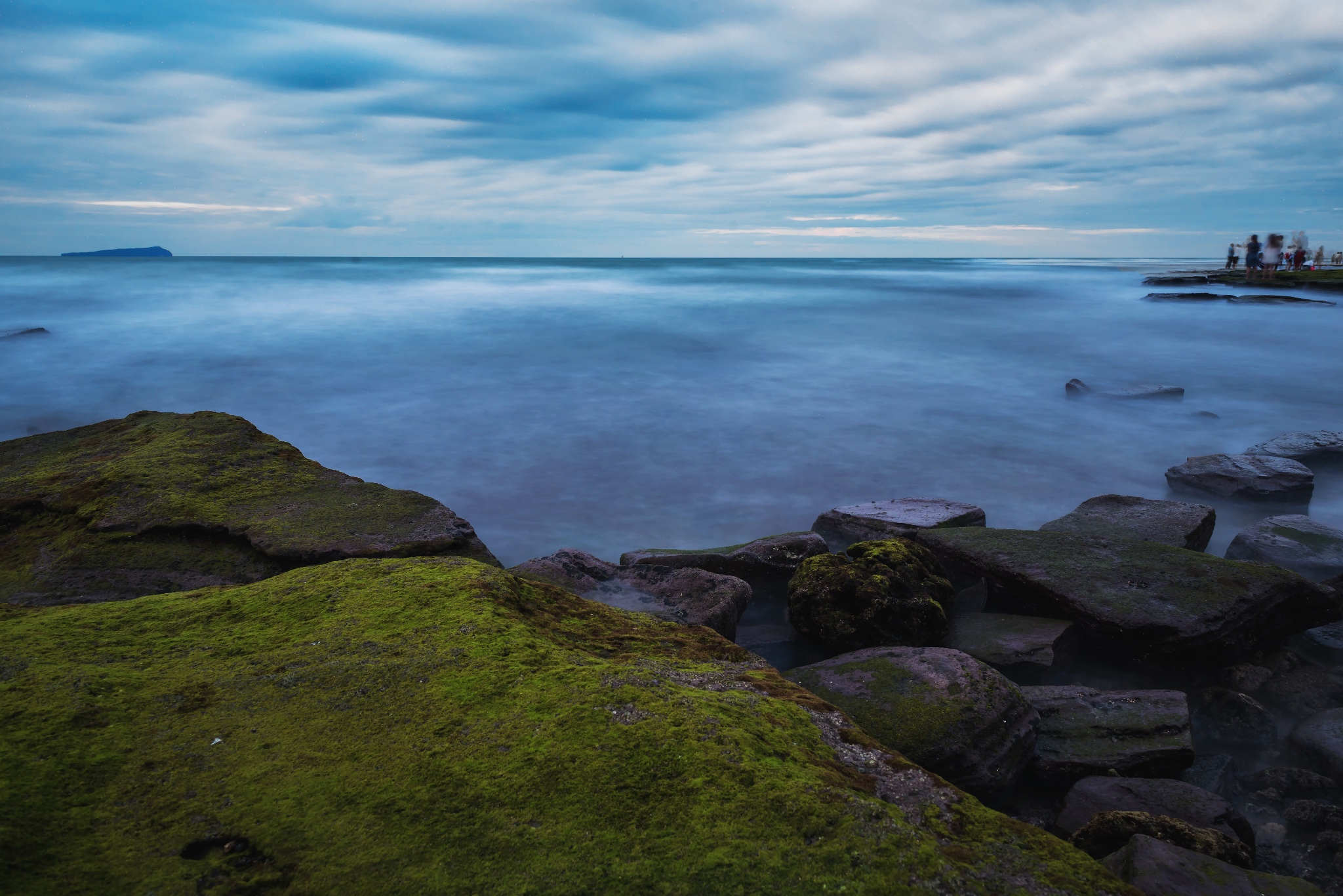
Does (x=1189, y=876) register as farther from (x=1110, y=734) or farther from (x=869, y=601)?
(x=869, y=601)

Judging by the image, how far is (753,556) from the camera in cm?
641

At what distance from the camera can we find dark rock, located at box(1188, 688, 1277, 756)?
473 centimetres

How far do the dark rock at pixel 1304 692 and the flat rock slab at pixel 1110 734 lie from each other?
121cm

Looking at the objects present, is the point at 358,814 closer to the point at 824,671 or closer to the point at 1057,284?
the point at 824,671

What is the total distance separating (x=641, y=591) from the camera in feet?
17.1

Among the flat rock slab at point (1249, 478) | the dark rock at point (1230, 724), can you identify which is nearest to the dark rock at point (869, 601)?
the dark rock at point (1230, 724)

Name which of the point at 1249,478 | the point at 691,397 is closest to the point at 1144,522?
the point at 1249,478

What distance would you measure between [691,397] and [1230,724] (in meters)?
12.2

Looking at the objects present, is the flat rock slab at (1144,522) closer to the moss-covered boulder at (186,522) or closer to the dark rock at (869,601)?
the dark rock at (869,601)

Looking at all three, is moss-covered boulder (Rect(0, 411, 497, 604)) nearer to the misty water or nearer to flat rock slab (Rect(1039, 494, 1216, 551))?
the misty water

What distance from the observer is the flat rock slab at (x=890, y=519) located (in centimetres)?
726

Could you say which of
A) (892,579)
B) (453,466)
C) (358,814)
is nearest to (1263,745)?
(892,579)

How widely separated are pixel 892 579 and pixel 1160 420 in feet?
36.1

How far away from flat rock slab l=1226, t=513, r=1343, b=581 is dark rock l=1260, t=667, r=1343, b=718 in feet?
5.52
